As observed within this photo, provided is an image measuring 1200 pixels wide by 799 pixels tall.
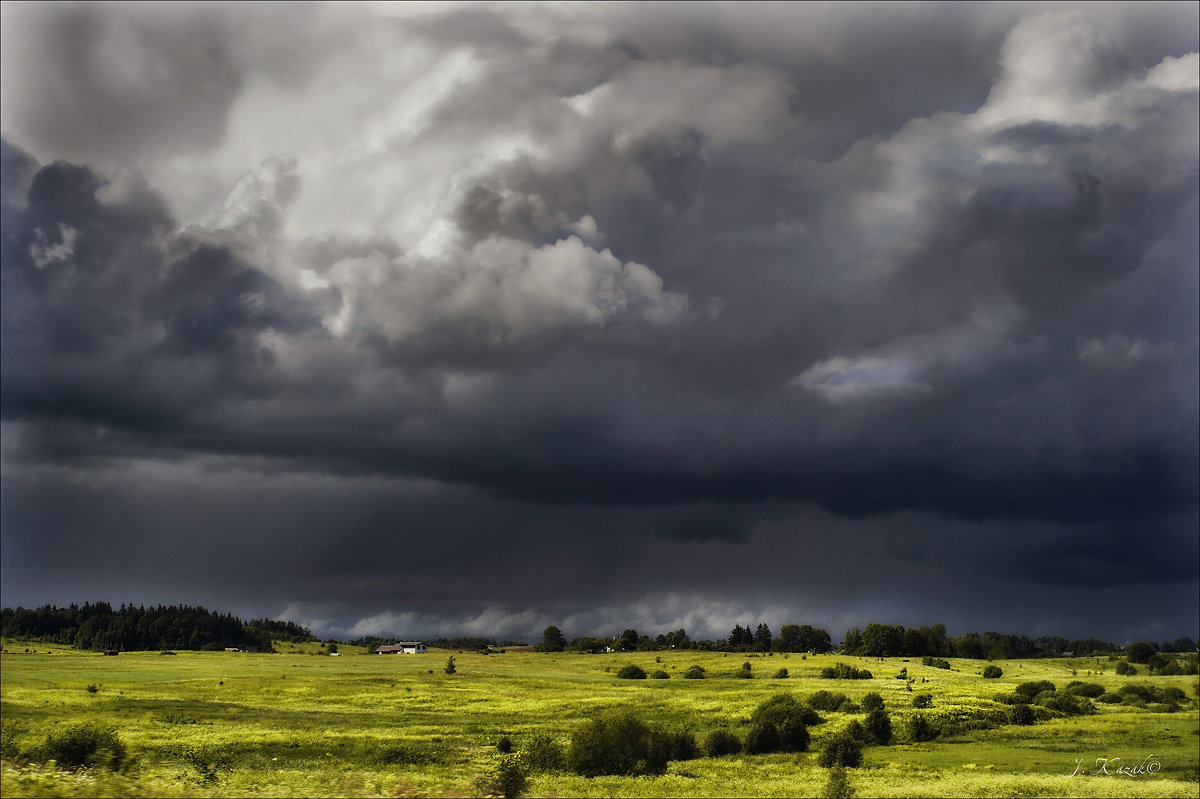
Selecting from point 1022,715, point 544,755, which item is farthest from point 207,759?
point 1022,715

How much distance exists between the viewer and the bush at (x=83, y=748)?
55.0 metres

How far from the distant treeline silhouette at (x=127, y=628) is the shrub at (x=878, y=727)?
92.9 m

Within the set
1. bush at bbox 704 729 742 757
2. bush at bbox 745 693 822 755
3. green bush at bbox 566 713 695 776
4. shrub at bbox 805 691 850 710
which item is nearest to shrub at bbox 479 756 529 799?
green bush at bbox 566 713 695 776

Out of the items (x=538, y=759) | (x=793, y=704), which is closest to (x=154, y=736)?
(x=538, y=759)

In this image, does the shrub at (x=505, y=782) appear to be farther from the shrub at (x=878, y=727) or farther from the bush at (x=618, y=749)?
the shrub at (x=878, y=727)

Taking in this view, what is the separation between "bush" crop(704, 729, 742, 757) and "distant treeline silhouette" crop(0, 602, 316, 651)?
81.0 m

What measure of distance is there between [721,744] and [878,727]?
14.1 m

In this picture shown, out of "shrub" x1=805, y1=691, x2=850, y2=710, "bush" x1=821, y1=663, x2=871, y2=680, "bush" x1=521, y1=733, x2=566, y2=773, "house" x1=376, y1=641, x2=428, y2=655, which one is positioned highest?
"shrub" x1=805, y1=691, x2=850, y2=710

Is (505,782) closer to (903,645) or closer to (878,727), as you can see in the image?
(878,727)

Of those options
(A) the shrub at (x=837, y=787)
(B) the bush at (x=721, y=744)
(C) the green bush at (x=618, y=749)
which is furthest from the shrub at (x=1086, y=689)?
(C) the green bush at (x=618, y=749)

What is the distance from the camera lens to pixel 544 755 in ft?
203

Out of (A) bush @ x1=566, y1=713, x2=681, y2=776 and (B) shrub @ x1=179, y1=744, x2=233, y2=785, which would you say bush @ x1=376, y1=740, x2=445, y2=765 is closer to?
(A) bush @ x1=566, y1=713, x2=681, y2=776

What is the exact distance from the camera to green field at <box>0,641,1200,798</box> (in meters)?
55.1

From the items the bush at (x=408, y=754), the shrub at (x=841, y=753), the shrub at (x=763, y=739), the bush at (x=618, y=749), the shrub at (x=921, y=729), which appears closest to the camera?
the bush at (x=408, y=754)
